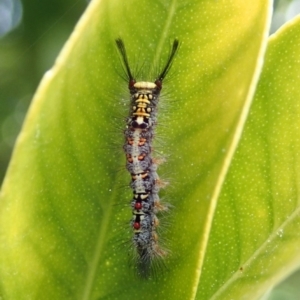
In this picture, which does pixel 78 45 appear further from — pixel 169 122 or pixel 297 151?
pixel 297 151

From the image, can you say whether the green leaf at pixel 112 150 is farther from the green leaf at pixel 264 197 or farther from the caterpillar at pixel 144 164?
the caterpillar at pixel 144 164

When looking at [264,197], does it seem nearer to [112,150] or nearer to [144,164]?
[112,150]

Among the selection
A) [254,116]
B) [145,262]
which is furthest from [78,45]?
[145,262]

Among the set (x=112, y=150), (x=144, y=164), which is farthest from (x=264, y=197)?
(x=144, y=164)

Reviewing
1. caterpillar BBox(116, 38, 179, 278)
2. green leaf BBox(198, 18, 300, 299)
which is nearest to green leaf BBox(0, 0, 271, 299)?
green leaf BBox(198, 18, 300, 299)

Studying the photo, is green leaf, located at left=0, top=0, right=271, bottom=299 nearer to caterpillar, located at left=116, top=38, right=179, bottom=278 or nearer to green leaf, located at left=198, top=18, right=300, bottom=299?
green leaf, located at left=198, top=18, right=300, bottom=299
